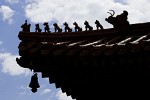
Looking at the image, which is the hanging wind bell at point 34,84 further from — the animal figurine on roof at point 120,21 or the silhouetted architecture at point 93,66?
the animal figurine on roof at point 120,21

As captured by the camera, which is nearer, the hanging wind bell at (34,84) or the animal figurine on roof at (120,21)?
the hanging wind bell at (34,84)

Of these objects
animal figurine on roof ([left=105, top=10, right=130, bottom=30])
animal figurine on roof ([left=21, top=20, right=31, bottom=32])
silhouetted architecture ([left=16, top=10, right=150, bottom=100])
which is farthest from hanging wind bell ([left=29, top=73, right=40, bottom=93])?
animal figurine on roof ([left=105, top=10, right=130, bottom=30])

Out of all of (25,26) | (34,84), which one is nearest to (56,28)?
(25,26)

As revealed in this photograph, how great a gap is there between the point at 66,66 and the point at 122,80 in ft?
3.24

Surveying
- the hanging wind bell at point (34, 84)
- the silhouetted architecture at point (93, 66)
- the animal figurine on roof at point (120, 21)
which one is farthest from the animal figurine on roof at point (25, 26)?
the animal figurine on roof at point (120, 21)

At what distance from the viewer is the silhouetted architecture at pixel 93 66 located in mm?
5133

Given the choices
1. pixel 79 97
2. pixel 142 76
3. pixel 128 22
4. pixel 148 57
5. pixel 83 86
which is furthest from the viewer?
pixel 128 22

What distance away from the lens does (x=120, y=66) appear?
5285mm

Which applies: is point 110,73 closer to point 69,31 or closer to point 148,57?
point 148,57

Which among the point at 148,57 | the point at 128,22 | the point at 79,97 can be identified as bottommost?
the point at 79,97

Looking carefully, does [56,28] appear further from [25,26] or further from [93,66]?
[93,66]

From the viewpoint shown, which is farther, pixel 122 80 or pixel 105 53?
pixel 122 80

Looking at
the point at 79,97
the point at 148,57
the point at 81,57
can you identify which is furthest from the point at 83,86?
the point at 148,57

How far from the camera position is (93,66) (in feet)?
17.7
